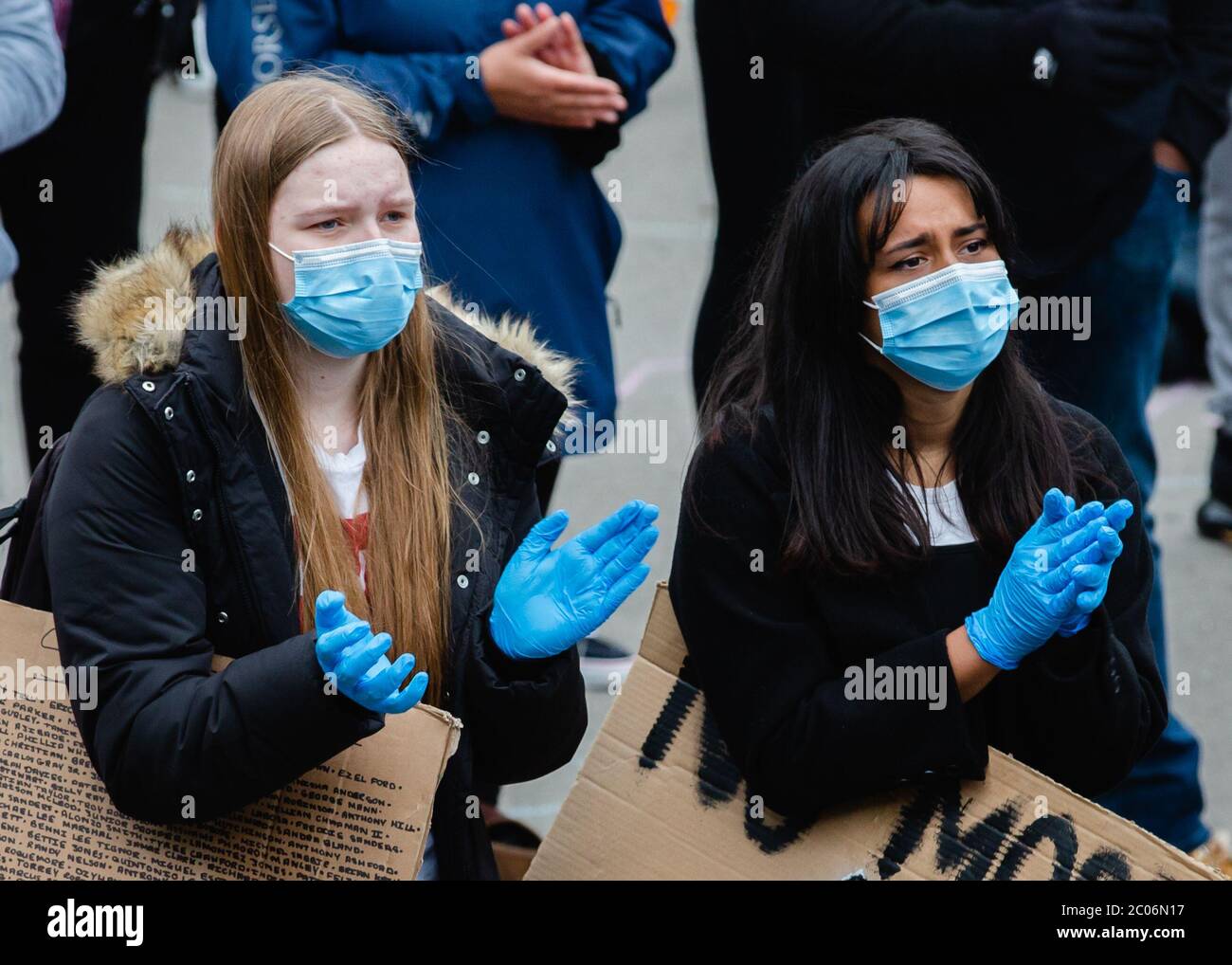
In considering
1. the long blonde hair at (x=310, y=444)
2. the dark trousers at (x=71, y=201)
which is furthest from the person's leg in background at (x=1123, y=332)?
the dark trousers at (x=71, y=201)

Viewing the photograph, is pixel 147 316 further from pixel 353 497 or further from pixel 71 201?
pixel 71 201

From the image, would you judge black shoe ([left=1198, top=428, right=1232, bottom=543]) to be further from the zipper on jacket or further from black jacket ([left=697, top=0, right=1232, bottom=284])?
the zipper on jacket

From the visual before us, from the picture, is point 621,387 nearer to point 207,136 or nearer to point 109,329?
point 207,136

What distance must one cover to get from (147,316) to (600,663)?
6.50 ft

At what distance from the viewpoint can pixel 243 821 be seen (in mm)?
2422

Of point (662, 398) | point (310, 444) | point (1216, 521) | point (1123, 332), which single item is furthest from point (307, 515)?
point (662, 398)

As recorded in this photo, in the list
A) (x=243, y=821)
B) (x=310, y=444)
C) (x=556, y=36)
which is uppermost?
(x=556, y=36)

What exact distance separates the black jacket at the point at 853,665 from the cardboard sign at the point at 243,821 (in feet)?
1.47

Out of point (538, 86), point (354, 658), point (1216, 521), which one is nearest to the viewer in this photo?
point (354, 658)

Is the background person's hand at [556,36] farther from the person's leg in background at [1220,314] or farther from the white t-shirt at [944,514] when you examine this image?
the person's leg in background at [1220,314]

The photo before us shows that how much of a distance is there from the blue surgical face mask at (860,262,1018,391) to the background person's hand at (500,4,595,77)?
3.61 feet

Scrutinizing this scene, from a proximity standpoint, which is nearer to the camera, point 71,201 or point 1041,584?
point 1041,584

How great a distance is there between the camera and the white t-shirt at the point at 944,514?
268 centimetres

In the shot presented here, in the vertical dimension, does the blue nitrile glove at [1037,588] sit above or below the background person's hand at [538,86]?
below
